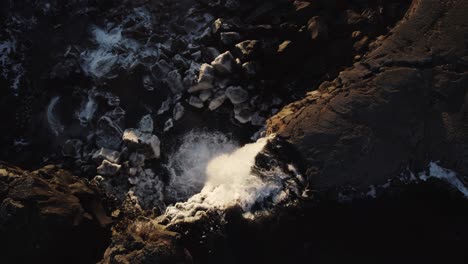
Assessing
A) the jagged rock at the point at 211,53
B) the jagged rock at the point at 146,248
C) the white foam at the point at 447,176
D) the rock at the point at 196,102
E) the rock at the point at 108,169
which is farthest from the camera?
the jagged rock at the point at 211,53

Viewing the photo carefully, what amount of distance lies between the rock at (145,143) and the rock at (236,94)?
74 centimetres

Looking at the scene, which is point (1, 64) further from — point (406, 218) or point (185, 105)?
point (406, 218)

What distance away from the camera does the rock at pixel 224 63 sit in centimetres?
383

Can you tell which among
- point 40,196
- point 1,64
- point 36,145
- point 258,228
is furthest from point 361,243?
point 1,64

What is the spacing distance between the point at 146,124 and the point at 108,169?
52 centimetres

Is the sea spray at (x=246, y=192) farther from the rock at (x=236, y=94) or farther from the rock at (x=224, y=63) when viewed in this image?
the rock at (x=224, y=63)

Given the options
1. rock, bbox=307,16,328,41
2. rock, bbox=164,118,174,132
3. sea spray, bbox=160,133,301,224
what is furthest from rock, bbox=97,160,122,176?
rock, bbox=307,16,328,41

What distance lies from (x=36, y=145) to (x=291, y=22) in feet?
8.37

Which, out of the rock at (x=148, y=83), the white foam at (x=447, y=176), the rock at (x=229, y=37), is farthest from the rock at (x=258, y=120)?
the white foam at (x=447, y=176)

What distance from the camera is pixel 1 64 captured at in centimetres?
415

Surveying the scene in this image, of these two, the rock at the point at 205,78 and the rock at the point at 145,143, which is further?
the rock at the point at 205,78

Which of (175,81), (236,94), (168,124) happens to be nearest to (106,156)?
(168,124)

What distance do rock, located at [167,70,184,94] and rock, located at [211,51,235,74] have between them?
35 cm

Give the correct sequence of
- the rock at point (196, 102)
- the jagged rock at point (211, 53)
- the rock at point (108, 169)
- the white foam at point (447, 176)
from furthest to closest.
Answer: the jagged rock at point (211, 53), the rock at point (196, 102), the rock at point (108, 169), the white foam at point (447, 176)
